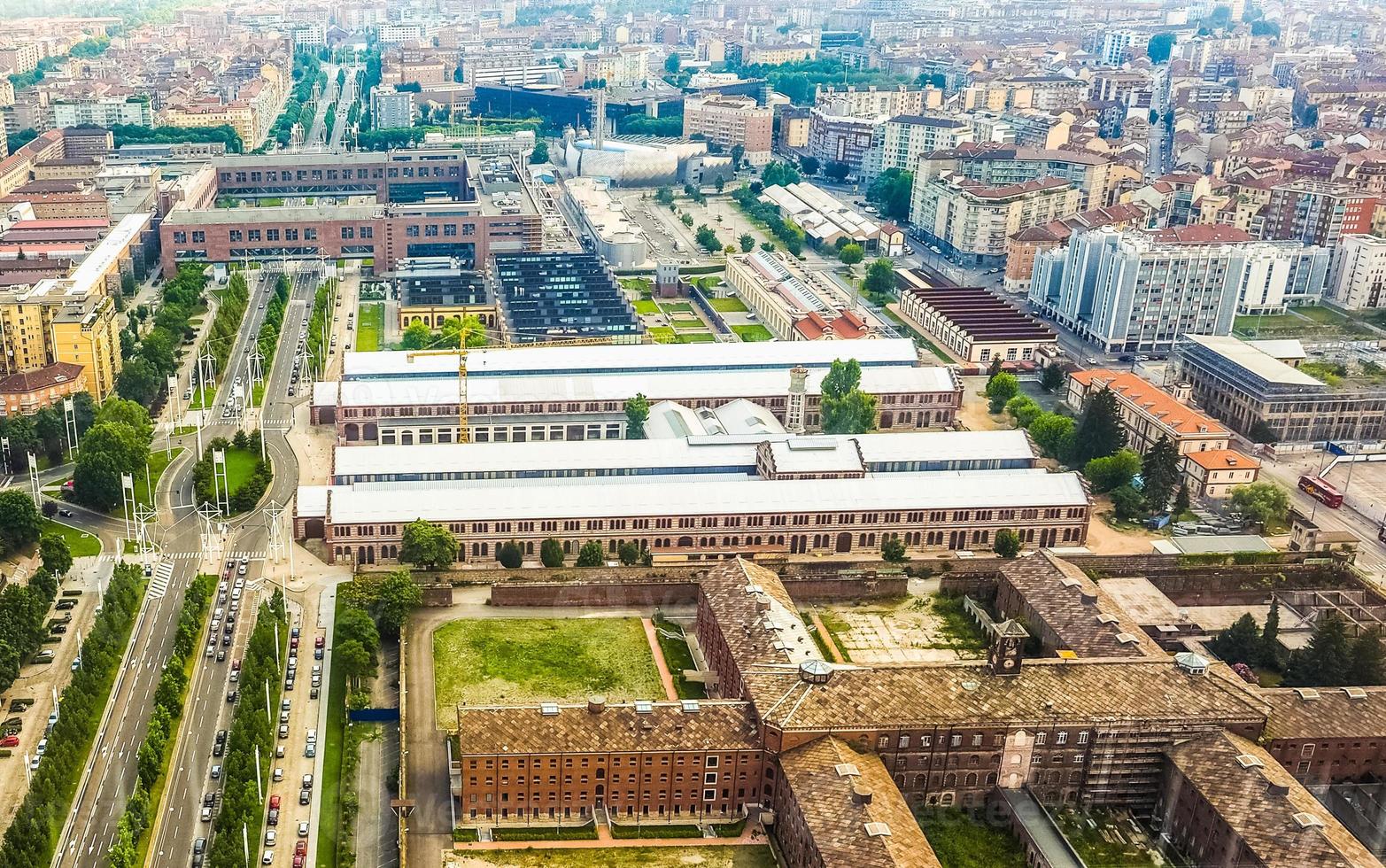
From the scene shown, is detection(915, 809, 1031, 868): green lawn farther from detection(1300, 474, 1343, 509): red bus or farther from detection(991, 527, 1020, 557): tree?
detection(1300, 474, 1343, 509): red bus

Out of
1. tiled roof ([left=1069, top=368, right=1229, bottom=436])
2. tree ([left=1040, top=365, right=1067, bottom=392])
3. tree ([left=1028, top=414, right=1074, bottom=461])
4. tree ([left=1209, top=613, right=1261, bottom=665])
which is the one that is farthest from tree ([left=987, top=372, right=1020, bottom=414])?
tree ([left=1209, top=613, right=1261, bottom=665])

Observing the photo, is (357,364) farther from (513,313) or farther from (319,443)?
(513,313)

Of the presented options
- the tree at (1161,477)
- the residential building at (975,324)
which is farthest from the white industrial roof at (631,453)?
the residential building at (975,324)

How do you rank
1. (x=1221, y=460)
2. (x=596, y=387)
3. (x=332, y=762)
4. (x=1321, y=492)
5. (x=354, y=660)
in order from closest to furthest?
(x=332, y=762) < (x=354, y=660) < (x=1221, y=460) < (x=1321, y=492) < (x=596, y=387)

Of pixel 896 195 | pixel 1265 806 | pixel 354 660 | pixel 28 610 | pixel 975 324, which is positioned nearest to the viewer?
pixel 1265 806

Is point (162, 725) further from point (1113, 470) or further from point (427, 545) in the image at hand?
point (1113, 470)

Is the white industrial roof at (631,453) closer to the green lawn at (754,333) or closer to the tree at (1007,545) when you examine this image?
the tree at (1007,545)

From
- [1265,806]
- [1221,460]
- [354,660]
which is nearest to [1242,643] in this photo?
[1265,806]
